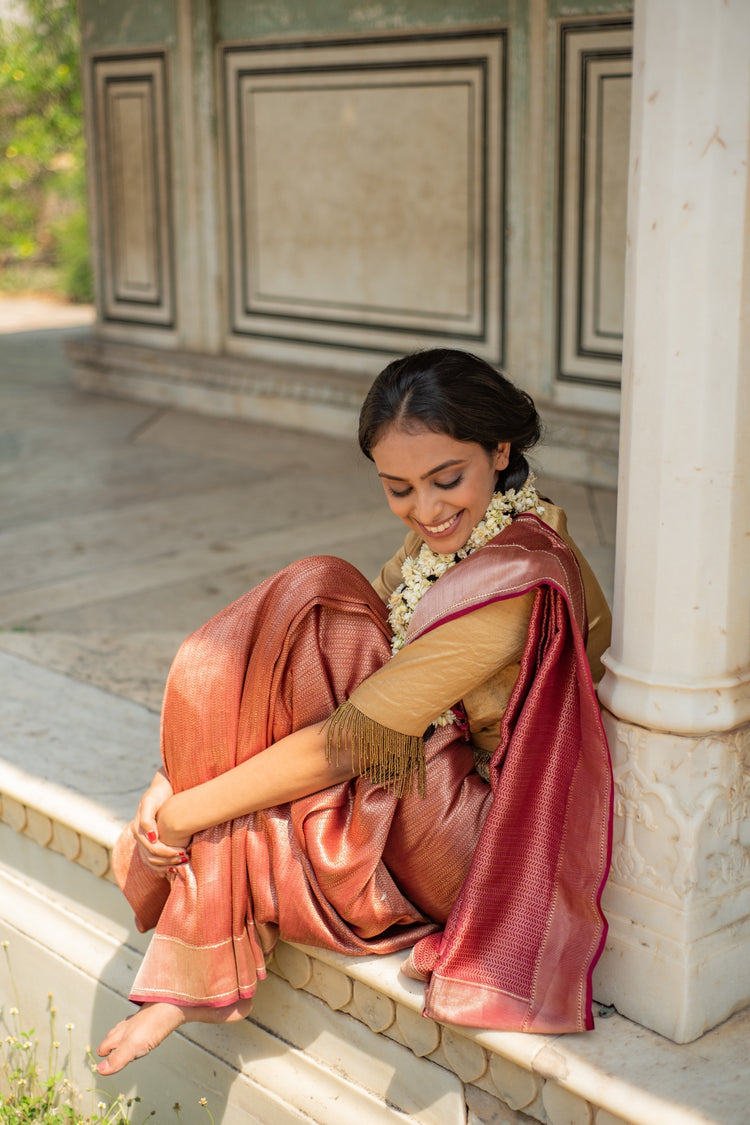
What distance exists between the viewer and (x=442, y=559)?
222 centimetres

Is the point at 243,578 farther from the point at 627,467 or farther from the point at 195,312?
the point at 195,312

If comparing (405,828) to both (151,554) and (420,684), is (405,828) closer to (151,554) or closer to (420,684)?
(420,684)

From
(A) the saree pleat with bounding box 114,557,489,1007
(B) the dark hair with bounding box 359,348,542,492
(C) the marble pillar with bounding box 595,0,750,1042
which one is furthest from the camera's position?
(A) the saree pleat with bounding box 114,557,489,1007

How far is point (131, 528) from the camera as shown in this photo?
17.1 ft

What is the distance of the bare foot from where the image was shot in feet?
7.02

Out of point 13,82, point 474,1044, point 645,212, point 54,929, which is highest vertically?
point 13,82

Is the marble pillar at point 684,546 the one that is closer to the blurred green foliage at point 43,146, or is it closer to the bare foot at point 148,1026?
the bare foot at point 148,1026

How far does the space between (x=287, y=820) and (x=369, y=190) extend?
4.87 meters

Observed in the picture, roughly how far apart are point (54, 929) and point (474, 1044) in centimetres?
119

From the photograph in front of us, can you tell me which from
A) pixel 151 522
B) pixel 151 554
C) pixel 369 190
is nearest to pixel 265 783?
pixel 151 554

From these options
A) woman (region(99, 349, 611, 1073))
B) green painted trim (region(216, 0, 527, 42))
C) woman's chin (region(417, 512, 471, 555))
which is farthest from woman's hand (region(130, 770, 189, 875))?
green painted trim (region(216, 0, 527, 42))

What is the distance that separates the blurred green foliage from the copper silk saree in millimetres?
9110

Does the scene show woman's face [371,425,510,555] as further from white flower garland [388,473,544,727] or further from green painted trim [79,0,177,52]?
green painted trim [79,0,177,52]

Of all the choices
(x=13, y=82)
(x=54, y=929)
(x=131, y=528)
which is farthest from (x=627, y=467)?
(x=13, y=82)
